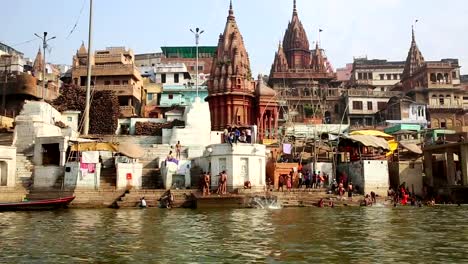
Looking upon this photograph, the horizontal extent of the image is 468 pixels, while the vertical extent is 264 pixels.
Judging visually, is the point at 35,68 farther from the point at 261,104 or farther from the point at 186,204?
the point at 186,204

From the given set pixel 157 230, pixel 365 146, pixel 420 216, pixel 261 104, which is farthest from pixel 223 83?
pixel 157 230

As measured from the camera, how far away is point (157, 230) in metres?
13.5

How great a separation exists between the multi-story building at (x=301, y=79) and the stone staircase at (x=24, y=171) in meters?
30.1

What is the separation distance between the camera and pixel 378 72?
74.6m

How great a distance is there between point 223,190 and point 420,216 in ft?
31.4

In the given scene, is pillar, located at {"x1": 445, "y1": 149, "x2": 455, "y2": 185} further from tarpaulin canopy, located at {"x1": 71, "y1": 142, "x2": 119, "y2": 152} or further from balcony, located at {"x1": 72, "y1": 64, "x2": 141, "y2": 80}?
balcony, located at {"x1": 72, "y1": 64, "x2": 141, "y2": 80}

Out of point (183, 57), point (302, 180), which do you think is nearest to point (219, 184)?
point (302, 180)

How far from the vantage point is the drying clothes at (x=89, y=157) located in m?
24.7

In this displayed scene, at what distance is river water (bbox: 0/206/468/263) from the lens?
935 cm

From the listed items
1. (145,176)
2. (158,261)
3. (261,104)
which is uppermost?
(261,104)

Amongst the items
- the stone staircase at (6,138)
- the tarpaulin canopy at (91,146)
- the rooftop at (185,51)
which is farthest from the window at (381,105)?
the stone staircase at (6,138)

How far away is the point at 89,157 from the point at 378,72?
194 ft

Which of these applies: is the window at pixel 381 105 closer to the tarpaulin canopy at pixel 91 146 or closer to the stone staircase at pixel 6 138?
the tarpaulin canopy at pixel 91 146

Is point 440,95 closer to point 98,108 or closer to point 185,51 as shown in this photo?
point 185,51
